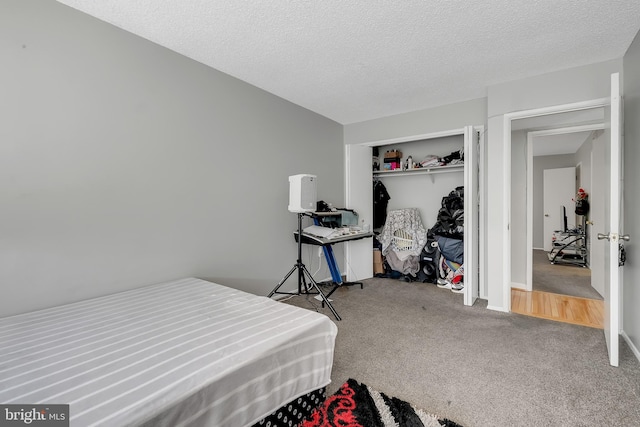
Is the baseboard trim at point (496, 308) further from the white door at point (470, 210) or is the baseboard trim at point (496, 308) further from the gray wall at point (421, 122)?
the gray wall at point (421, 122)

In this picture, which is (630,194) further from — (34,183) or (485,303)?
(34,183)

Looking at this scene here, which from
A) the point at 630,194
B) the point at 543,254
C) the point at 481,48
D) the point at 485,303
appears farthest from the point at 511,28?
the point at 543,254

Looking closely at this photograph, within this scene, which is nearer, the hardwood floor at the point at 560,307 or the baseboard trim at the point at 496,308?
the hardwood floor at the point at 560,307

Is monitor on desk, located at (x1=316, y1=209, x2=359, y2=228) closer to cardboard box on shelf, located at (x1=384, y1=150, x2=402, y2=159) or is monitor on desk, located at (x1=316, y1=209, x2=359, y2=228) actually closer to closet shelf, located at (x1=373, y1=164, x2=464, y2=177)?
closet shelf, located at (x1=373, y1=164, x2=464, y2=177)

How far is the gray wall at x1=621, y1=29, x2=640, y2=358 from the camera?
2.06m

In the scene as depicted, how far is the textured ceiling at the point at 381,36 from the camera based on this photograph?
5.94 feet

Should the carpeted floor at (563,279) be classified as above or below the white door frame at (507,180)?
below

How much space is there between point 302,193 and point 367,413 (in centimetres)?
195

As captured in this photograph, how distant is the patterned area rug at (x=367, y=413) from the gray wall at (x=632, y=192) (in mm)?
1847

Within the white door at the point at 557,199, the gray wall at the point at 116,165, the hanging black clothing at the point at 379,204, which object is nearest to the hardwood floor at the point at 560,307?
the hanging black clothing at the point at 379,204

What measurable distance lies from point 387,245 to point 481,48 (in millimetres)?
2894

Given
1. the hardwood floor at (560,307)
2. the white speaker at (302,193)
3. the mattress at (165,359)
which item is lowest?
the hardwood floor at (560,307)

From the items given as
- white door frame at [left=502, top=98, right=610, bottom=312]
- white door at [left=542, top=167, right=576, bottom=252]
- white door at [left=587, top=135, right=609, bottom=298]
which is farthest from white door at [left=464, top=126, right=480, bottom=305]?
white door at [left=542, top=167, right=576, bottom=252]

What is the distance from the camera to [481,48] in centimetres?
229
